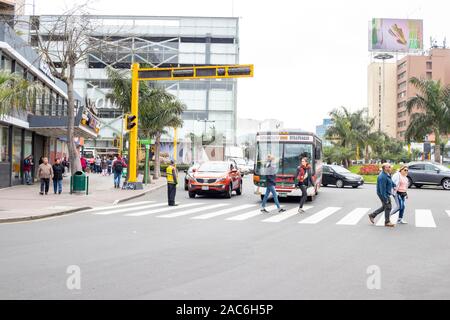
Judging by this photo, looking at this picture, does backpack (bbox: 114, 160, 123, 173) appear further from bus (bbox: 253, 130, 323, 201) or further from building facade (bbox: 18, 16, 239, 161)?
building facade (bbox: 18, 16, 239, 161)

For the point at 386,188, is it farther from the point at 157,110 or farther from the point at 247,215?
the point at 157,110

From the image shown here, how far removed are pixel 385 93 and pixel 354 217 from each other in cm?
12846

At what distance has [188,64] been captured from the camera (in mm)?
84938

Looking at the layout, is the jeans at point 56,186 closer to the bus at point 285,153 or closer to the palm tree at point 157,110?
the bus at point 285,153

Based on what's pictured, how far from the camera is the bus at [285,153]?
2073 cm

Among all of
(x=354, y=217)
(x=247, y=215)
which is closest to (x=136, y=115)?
(x=247, y=215)

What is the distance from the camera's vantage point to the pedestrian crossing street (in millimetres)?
14847

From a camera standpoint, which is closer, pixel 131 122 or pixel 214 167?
pixel 214 167

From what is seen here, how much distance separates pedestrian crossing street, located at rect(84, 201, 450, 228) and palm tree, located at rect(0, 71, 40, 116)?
16.4ft

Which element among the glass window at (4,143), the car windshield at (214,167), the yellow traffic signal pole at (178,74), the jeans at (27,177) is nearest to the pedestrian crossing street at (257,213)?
the car windshield at (214,167)

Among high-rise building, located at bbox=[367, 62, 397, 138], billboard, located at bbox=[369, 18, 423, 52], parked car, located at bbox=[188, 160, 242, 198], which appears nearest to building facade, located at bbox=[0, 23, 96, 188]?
parked car, located at bbox=[188, 160, 242, 198]

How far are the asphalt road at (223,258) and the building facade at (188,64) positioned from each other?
68.9m

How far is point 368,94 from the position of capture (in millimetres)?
144000
